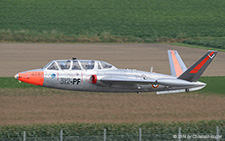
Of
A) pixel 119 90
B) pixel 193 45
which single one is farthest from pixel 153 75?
pixel 193 45

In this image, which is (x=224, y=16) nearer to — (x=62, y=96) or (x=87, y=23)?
(x=87, y=23)

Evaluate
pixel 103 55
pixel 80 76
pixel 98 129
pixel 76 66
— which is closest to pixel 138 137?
pixel 98 129

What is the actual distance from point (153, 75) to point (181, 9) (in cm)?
7789

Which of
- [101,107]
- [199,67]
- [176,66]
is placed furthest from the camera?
[101,107]

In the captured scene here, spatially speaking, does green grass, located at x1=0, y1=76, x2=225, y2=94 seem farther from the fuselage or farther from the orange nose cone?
the orange nose cone

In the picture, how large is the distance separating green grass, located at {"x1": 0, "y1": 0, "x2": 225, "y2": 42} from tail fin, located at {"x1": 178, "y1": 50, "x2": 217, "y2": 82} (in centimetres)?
4893

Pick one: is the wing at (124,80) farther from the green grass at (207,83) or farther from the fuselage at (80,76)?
the green grass at (207,83)

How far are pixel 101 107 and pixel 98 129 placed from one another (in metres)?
10.3

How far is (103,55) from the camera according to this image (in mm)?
73438

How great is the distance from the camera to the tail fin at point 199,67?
3772 centimetres

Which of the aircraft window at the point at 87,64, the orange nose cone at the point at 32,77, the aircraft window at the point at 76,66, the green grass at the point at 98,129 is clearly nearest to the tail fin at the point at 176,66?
the green grass at the point at 98,129

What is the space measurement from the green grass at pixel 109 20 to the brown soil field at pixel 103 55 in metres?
5.81

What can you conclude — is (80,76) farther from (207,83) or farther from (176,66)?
(207,83)

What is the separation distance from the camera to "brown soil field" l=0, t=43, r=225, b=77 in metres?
66.2
